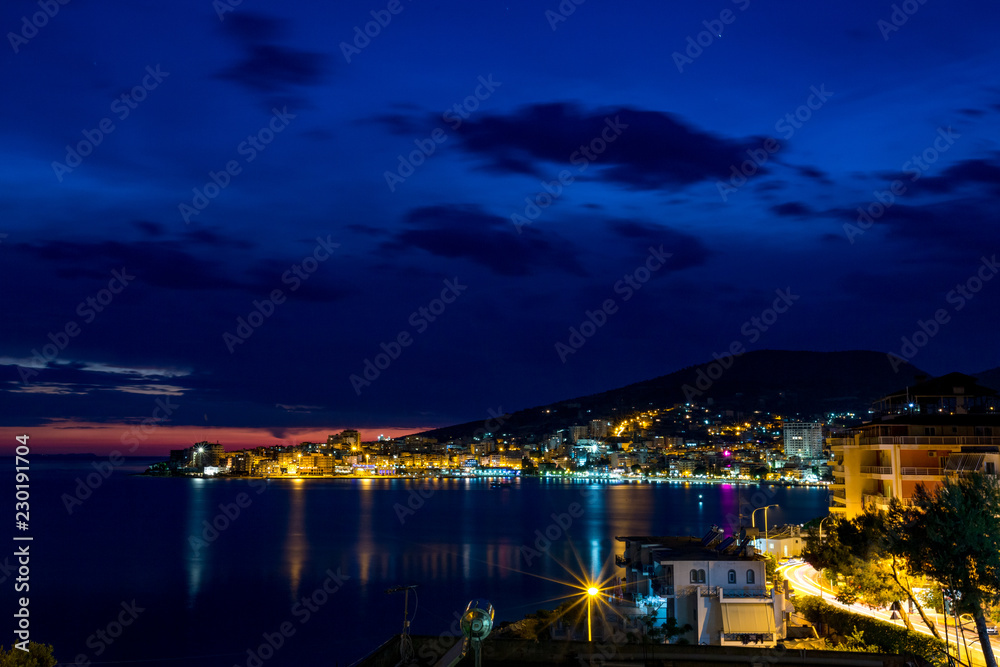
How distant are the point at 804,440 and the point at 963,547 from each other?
12879 centimetres

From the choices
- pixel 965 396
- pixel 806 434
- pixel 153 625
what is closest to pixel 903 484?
pixel 965 396

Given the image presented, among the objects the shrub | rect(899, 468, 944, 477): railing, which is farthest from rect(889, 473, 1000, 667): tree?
rect(899, 468, 944, 477): railing

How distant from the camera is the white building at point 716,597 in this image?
46.5ft

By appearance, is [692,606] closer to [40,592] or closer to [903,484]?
[903,484]

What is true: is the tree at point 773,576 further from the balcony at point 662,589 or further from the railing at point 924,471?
the railing at point 924,471

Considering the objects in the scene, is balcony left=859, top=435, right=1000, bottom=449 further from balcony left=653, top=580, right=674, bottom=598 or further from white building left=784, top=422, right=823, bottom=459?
white building left=784, top=422, right=823, bottom=459

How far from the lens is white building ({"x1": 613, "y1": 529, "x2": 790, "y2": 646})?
14.2 meters

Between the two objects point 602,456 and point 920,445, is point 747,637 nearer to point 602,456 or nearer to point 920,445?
point 920,445

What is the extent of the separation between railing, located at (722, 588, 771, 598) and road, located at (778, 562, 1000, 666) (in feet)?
6.01

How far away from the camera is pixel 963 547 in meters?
11.1

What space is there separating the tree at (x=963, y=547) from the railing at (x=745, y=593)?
3062mm

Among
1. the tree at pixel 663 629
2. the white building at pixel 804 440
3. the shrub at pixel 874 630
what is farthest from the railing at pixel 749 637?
the white building at pixel 804 440

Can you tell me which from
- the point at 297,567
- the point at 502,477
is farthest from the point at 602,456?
the point at 297,567

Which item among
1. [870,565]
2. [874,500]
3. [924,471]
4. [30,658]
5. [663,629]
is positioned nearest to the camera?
[30,658]
